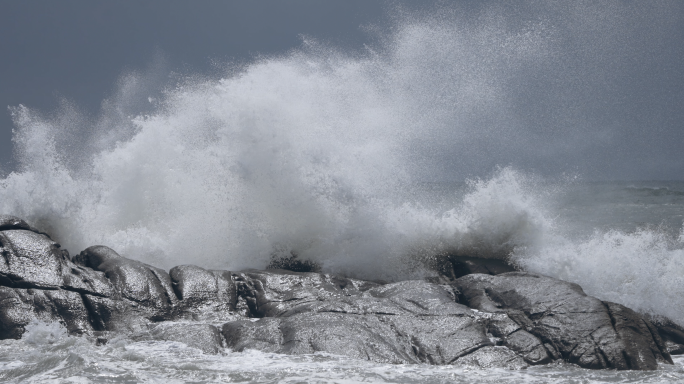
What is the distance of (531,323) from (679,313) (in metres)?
2.75

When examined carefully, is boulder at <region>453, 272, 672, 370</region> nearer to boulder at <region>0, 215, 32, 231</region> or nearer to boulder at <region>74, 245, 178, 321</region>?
boulder at <region>74, 245, 178, 321</region>

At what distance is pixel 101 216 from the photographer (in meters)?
11.2

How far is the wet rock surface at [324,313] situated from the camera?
16.9 feet

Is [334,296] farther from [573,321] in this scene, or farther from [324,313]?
[573,321]

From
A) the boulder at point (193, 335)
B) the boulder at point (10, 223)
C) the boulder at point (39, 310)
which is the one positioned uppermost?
the boulder at point (10, 223)

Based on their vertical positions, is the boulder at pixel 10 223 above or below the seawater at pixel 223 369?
above

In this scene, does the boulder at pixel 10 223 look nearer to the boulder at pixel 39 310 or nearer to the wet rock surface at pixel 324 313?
the wet rock surface at pixel 324 313

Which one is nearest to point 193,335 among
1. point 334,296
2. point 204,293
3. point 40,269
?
point 204,293

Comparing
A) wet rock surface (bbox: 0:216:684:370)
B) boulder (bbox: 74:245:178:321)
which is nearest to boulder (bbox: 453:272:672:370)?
wet rock surface (bbox: 0:216:684:370)

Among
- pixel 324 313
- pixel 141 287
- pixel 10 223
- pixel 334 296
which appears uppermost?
pixel 10 223

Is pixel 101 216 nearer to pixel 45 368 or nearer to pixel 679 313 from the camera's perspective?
pixel 45 368

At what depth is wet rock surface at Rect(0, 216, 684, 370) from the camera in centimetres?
515

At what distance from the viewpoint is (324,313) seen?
5777 mm

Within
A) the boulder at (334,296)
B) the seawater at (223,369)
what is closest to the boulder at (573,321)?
the seawater at (223,369)
